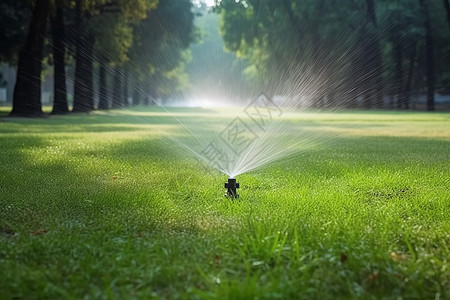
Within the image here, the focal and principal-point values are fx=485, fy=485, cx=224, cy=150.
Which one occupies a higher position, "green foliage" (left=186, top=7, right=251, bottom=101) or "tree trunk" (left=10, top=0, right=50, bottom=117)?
"green foliage" (left=186, top=7, right=251, bottom=101)

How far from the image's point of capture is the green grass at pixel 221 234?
2.29 meters

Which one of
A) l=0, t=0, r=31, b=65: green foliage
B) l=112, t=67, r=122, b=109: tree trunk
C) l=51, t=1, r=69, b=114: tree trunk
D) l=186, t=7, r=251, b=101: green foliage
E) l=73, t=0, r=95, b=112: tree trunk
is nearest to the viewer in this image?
l=0, t=0, r=31, b=65: green foliage

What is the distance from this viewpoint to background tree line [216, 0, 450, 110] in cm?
3753

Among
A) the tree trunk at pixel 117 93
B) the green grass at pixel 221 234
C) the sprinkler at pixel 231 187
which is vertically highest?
the tree trunk at pixel 117 93

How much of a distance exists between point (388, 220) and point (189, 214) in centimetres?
143

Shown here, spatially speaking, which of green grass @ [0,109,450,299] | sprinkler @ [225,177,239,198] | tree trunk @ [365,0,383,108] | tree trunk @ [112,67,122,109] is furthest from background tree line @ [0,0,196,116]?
sprinkler @ [225,177,239,198]

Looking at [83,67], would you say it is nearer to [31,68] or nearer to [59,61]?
[59,61]

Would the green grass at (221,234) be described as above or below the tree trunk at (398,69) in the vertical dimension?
below

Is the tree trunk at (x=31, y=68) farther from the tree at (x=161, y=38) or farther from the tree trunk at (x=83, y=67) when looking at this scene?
the tree at (x=161, y=38)

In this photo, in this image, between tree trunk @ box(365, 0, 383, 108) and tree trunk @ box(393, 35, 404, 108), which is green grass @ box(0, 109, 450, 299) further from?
tree trunk @ box(393, 35, 404, 108)

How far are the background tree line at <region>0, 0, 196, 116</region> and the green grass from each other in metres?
14.7

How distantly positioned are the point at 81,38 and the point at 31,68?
777 centimetres

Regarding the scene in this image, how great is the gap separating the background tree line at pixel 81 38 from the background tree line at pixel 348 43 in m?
6.17

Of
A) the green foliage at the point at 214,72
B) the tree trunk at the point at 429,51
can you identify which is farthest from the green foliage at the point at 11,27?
the green foliage at the point at 214,72
